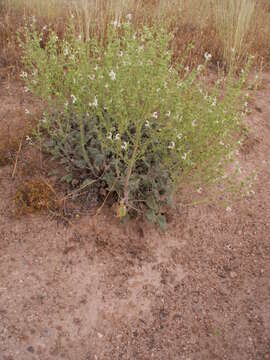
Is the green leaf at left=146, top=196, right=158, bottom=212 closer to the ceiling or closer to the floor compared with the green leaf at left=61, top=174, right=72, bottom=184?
closer to the floor

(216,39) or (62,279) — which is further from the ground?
(216,39)

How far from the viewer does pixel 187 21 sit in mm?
5895

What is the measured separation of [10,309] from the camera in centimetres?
217

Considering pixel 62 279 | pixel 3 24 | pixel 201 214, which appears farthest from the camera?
pixel 3 24

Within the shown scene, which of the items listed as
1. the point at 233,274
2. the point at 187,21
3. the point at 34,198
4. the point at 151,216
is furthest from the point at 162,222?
the point at 187,21

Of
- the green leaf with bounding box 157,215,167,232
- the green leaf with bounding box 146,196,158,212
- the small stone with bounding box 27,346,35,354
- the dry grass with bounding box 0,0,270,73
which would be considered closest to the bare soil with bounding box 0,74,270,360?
the small stone with bounding box 27,346,35,354

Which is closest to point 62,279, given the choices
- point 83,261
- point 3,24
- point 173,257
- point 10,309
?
point 83,261

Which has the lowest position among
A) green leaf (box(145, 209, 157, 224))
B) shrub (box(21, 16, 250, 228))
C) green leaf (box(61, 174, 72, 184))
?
green leaf (box(145, 209, 157, 224))

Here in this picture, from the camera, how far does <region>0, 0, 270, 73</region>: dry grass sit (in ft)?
15.6

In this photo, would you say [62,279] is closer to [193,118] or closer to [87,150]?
[87,150]

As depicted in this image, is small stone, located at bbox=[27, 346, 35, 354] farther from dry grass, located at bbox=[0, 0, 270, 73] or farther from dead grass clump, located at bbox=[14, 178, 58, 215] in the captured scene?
dry grass, located at bbox=[0, 0, 270, 73]

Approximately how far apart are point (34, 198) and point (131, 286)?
3.32 feet

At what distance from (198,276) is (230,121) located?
1.20 meters

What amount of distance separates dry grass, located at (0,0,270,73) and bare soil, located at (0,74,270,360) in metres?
2.61
